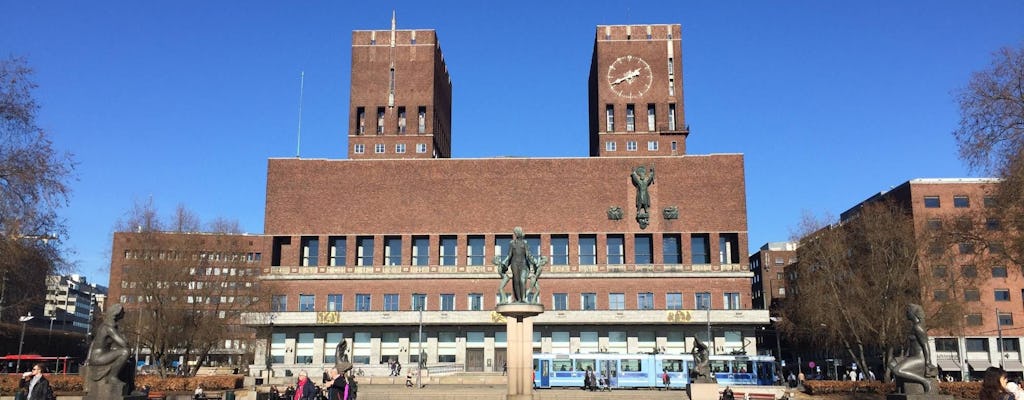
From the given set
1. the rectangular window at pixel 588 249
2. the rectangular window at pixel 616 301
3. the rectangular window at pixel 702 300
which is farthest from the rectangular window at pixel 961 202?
the rectangular window at pixel 588 249

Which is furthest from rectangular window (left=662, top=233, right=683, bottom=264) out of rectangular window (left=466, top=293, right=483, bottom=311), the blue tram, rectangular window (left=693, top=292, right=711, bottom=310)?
the blue tram

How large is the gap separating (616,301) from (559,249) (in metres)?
7.65

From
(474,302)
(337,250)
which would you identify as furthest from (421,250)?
(337,250)

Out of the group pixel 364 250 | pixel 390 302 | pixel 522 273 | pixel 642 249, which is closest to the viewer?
pixel 522 273

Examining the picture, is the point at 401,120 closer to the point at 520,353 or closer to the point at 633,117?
the point at 633,117

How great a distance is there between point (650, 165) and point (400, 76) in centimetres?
2989

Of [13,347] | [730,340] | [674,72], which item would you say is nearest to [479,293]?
[730,340]

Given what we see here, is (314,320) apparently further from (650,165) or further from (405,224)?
(650,165)

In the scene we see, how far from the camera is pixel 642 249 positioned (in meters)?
85.6

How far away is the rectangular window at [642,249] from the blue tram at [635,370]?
22.5m

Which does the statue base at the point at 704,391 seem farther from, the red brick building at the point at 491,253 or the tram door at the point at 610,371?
the red brick building at the point at 491,253

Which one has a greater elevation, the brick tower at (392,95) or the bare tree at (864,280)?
the brick tower at (392,95)

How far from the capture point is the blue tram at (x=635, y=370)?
62.1m

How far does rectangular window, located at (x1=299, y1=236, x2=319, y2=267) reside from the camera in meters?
87.1
